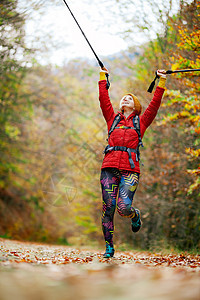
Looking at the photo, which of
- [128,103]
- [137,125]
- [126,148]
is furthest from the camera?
[128,103]

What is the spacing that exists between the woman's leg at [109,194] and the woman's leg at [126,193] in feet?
0.27

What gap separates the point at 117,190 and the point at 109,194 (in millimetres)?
159

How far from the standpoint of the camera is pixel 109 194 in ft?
13.2

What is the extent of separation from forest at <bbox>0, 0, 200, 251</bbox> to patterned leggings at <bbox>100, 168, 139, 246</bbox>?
6.30 feet

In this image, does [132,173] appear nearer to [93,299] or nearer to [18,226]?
[93,299]

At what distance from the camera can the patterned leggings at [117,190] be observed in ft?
13.0

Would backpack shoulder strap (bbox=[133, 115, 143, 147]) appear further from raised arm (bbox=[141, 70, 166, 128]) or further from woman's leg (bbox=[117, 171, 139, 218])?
woman's leg (bbox=[117, 171, 139, 218])

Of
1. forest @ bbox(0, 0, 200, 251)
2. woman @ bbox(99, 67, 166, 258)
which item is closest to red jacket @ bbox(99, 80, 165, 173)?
woman @ bbox(99, 67, 166, 258)

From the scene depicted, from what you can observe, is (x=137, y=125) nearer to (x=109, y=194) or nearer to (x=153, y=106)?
(x=153, y=106)

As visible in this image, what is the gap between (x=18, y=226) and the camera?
1514 centimetres

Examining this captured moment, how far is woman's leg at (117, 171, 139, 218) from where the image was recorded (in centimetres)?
393

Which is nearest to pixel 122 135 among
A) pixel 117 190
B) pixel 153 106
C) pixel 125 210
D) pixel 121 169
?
pixel 121 169

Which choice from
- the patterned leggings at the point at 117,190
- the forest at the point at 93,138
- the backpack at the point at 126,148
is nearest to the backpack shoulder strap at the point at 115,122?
the backpack at the point at 126,148

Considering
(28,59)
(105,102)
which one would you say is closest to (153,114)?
(105,102)
